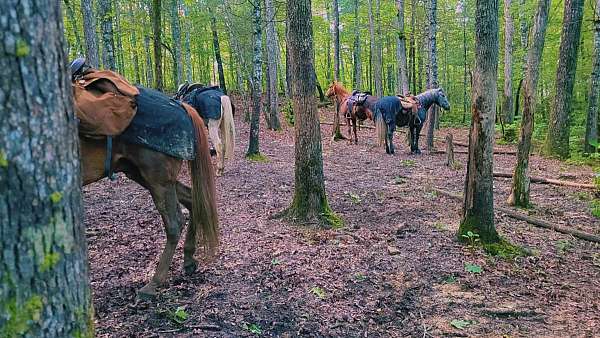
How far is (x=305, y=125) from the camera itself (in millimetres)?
5348

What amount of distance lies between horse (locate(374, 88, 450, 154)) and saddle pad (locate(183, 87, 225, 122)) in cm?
560

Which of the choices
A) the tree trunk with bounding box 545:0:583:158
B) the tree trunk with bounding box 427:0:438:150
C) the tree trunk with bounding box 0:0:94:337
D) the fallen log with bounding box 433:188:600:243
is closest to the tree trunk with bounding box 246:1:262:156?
the tree trunk with bounding box 427:0:438:150

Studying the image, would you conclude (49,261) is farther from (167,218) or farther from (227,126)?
(227,126)

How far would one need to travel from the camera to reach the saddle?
3350 millimetres

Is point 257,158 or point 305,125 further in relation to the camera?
point 257,158

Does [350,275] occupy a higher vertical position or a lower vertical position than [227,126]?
lower

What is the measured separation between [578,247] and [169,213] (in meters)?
4.59

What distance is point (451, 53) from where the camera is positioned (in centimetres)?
2827

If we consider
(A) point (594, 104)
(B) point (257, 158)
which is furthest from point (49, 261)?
(A) point (594, 104)

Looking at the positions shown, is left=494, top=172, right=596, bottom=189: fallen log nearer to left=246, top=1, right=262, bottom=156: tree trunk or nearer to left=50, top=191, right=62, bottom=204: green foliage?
left=246, top=1, right=262, bottom=156: tree trunk

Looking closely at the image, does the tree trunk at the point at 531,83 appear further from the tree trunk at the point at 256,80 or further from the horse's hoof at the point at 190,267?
the tree trunk at the point at 256,80

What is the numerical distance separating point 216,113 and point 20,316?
6.80 m

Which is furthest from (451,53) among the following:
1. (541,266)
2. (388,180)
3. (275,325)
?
(275,325)

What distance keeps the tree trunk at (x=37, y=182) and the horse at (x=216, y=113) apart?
21.1 feet
